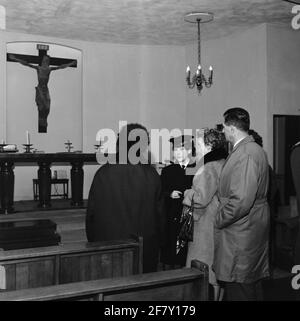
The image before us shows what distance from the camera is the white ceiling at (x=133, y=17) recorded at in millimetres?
7523

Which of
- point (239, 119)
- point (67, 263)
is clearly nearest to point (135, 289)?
point (67, 263)

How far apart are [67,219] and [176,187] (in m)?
3.27

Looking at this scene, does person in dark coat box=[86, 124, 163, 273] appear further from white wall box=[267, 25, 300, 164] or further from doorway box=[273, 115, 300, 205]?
doorway box=[273, 115, 300, 205]

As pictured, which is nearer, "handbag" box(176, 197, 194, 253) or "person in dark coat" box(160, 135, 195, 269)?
"handbag" box(176, 197, 194, 253)

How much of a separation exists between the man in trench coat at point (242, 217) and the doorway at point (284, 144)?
5703 mm

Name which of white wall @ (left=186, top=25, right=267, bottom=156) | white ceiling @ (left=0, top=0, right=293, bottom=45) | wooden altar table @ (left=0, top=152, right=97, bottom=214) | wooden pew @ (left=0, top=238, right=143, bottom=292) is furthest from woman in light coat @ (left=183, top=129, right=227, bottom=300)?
white wall @ (left=186, top=25, right=267, bottom=156)

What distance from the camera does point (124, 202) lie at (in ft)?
11.9

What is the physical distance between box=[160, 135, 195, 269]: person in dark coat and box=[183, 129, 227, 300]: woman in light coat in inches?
26.2

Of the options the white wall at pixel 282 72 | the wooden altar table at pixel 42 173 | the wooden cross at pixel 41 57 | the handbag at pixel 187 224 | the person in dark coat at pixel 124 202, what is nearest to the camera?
the person in dark coat at pixel 124 202

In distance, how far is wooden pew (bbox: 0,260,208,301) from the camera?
2074 millimetres

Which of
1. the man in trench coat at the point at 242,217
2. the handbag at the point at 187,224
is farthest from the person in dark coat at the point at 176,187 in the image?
the man in trench coat at the point at 242,217

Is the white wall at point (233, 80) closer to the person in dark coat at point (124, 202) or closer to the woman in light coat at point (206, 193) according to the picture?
the woman in light coat at point (206, 193)

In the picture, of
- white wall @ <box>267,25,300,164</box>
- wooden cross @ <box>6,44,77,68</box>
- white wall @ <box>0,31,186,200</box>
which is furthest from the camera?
white wall @ <box>0,31,186,200</box>
